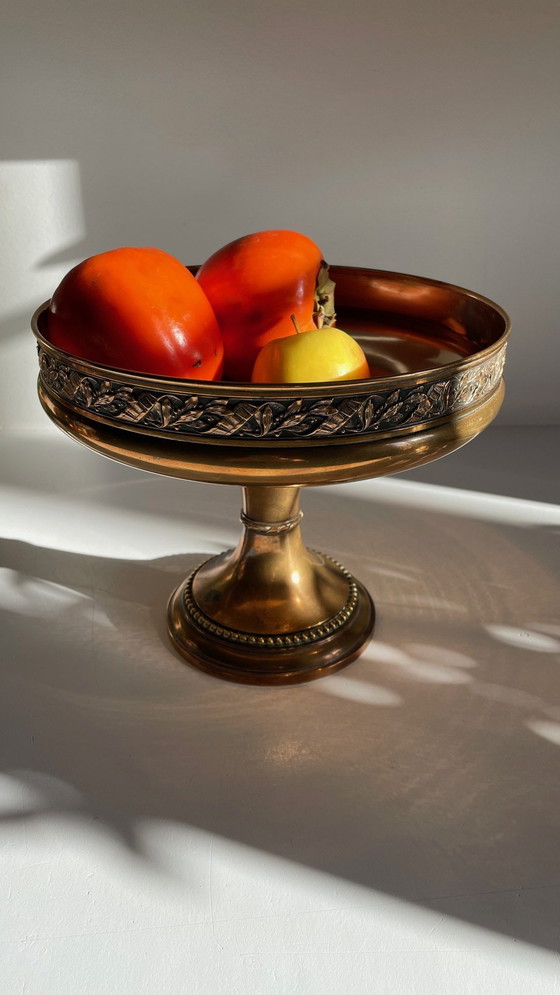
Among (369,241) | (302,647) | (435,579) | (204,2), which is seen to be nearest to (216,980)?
(302,647)

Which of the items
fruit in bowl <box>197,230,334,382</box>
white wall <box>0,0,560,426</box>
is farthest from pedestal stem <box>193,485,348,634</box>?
white wall <box>0,0,560,426</box>

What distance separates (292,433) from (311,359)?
0.08m

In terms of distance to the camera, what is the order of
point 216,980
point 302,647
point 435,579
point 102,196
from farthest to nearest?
point 102,196 < point 435,579 < point 302,647 < point 216,980

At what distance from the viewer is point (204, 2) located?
135cm

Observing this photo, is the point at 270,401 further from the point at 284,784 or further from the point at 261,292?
the point at 284,784

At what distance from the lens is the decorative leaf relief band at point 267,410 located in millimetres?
688

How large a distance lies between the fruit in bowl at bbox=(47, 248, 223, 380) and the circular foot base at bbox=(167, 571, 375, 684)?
11.9 inches

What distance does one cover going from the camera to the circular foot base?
919 mm

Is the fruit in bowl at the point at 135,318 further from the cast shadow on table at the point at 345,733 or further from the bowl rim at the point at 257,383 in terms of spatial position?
the cast shadow on table at the point at 345,733

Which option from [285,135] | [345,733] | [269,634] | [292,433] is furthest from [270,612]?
[285,135]

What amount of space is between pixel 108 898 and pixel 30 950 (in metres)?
0.07

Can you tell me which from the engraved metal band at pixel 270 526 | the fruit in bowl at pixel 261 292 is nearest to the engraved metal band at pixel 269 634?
the engraved metal band at pixel 270 526

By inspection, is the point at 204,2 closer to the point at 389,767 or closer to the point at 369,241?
the point at 369,241

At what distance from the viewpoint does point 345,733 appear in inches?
33.3
